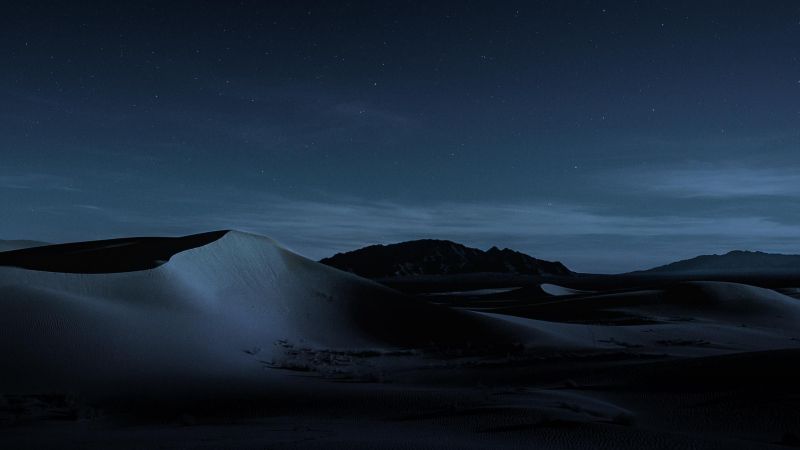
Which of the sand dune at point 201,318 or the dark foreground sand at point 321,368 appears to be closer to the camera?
the dark foreground sand at point 321,368

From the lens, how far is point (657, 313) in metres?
36.8

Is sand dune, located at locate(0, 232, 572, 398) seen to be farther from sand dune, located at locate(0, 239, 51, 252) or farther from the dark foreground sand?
sand dune, located at locate(0, 239, 51, 252)

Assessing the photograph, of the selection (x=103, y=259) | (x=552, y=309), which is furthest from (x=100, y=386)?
→ (x=552, y=309)

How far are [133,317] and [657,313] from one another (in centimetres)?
2904

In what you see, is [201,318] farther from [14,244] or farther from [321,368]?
[14,244]

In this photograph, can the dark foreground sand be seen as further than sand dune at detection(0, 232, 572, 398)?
No

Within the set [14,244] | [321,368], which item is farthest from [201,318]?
[14,244]

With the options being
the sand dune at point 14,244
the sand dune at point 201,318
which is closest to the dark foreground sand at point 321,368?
the sand dune at point 201,318

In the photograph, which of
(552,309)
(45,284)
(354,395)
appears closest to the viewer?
(354,395)

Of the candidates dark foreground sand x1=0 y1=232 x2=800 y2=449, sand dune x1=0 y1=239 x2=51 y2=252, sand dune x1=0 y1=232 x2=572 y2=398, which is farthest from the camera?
sand dune x1=0 y1=239 x2=51 y2=252

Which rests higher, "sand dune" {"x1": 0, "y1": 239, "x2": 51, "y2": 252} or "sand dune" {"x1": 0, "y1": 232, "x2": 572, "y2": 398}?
"sand dune" {"x1": 0, "y1": 239, "x2": 51, "y2": 252}

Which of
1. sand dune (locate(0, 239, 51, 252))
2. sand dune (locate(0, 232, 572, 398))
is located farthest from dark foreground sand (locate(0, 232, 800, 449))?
sand dune (locate(0, 239, 51, 252))

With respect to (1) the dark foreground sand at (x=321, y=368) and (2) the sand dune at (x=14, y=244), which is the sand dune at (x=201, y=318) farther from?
(2) the sand dune at (x=14, y=244)

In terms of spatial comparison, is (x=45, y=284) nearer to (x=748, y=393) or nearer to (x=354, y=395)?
(x=354, y=395)
